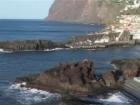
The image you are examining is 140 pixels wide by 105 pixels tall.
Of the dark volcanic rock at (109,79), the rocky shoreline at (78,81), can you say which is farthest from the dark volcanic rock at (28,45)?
the dark volcanic rock at (109,79)

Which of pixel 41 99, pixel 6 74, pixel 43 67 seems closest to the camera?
pixel 41 99

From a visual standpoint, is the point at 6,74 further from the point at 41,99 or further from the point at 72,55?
the point at 72,55

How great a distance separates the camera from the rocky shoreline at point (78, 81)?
177 ft

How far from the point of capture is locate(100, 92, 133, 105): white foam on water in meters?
49.0

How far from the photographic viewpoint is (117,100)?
50.1 metres

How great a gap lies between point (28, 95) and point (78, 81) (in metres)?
5.30

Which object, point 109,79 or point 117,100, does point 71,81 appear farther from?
point 117,100

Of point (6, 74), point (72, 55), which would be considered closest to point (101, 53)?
point (72, 55)

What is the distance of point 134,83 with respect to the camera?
175ft

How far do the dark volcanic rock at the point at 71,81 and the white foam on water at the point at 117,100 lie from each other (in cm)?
209

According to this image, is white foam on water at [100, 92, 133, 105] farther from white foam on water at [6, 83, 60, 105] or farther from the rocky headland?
white foam on water at [6, 83, 60, 105]

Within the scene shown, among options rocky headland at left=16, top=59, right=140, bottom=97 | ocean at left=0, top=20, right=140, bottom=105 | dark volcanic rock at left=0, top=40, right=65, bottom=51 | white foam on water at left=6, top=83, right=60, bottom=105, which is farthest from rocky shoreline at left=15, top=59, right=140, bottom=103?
dark volcanic rock at left=0, top=40, right=65, bottom=51

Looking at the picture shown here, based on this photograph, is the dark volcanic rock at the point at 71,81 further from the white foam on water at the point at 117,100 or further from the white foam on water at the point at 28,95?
the white foam on water at the point at 117,100

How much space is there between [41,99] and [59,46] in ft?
207
